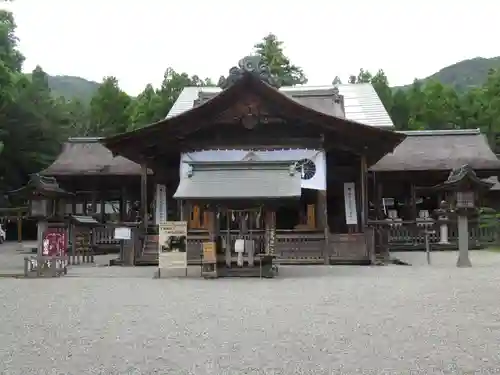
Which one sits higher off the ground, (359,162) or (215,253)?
(359,162)

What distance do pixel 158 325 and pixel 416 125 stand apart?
3269 cm

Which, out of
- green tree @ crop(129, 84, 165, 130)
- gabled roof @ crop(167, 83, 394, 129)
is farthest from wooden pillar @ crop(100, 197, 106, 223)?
green tree @ crop(129, 84, 165, 130)

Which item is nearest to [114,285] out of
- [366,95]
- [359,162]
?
[359,162]

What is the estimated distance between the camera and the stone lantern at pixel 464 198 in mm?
14203

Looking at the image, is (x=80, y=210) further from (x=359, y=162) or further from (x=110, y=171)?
(x=359, y=162)

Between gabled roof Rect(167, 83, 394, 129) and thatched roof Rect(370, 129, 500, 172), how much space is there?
130 cm

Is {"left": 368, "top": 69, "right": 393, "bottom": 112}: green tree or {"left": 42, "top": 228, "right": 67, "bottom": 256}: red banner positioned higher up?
{"left": 368, "top": 69, "right": 393, "bottom": 112}: green tree

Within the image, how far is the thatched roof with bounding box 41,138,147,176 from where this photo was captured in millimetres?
22328

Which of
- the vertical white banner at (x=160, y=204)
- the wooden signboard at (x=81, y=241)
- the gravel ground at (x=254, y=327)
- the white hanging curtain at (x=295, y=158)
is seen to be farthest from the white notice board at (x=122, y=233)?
the gravel ground at (x=254, y=327)

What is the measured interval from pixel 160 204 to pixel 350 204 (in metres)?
6.04

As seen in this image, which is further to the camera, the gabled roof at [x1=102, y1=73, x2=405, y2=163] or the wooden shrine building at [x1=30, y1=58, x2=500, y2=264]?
the gabled roof at [x1=102, y1=73, x2=405, y2=163]

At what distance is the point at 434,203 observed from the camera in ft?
77.4

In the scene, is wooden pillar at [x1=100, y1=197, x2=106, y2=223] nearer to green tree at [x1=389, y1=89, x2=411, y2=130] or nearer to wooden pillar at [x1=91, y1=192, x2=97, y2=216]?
wooden pillar at [x1=91, y1=192, x2=97, y2=216]

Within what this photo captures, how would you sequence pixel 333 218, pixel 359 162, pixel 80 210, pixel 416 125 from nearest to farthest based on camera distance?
pixel 359 162 → pixel 333 218 → pixel 80 210 → pixel 416 125
